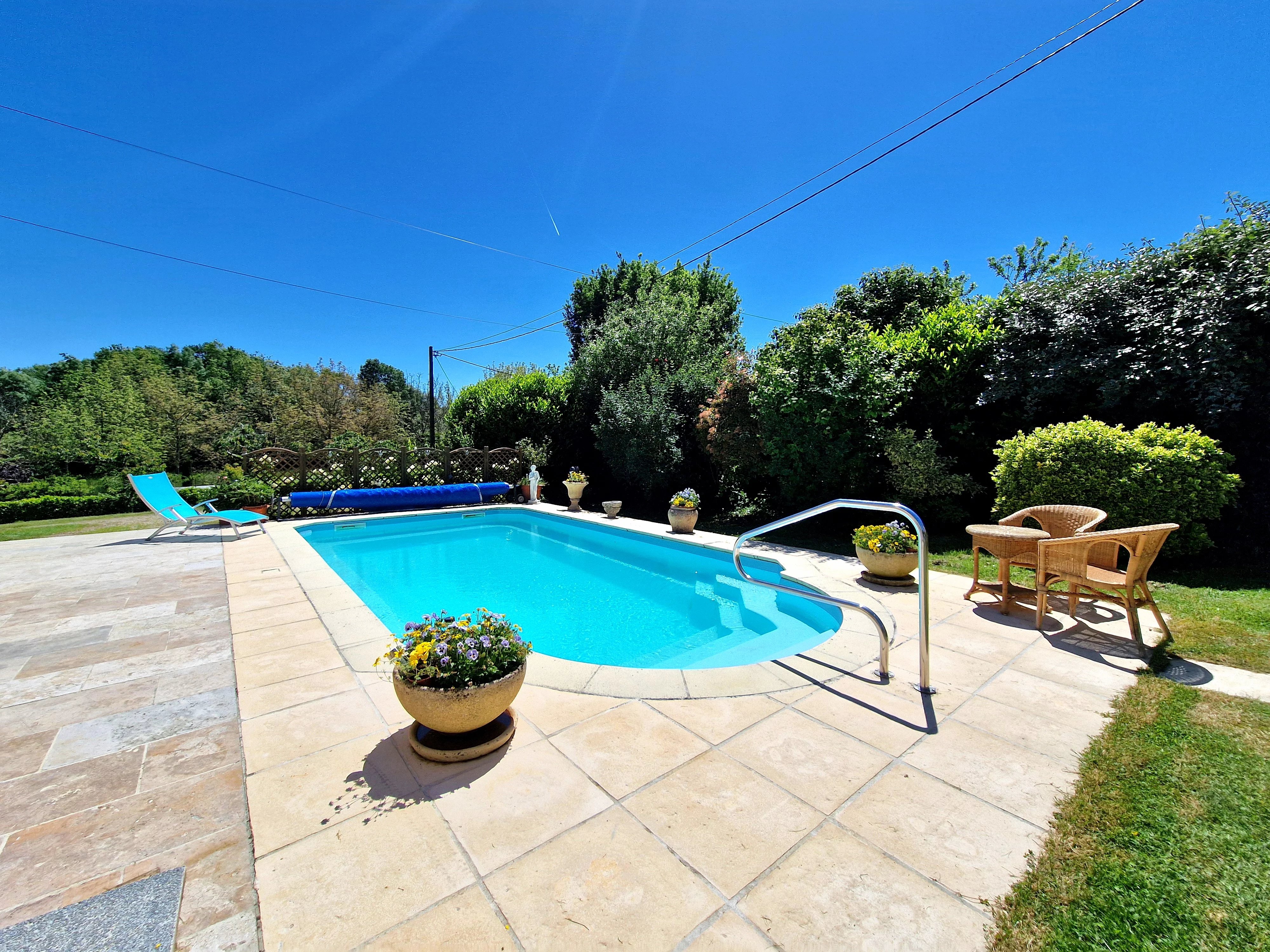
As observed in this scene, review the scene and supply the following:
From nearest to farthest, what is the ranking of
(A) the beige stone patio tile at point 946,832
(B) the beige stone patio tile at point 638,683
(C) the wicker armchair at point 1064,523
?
(A) the beige stone patio tile at point 946,832
(B) the beige stone patio tile at point 638,683
(C) the wicker armchair at point 1064,523

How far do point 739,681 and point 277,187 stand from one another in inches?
571

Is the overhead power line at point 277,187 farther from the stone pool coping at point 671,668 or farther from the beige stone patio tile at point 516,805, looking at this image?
the beige stone patio tile at point 516,805

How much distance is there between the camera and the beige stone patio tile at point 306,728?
2287mm

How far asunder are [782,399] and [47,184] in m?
14.9

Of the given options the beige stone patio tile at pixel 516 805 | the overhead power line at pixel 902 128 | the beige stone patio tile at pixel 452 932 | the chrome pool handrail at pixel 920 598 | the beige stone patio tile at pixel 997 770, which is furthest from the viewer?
the overhead power line at pixel 902 128

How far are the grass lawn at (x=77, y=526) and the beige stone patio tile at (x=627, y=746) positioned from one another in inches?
398

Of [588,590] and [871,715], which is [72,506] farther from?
[871,715]

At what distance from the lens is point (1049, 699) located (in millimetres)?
2764

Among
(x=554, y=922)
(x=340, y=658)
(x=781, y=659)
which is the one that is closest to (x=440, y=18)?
(x=340, y=658)

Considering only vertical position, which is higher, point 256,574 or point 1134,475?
point 1134,475

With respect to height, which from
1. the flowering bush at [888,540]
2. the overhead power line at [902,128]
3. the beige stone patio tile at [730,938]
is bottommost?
the beige stone patio tile at [730,938]

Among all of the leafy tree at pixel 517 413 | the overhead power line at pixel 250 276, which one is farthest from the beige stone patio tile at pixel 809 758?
the overhead power line at pixel 250 276

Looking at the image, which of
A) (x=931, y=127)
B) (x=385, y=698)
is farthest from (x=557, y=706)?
(x=931, y=127)

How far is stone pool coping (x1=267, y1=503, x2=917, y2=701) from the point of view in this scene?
116 inches
